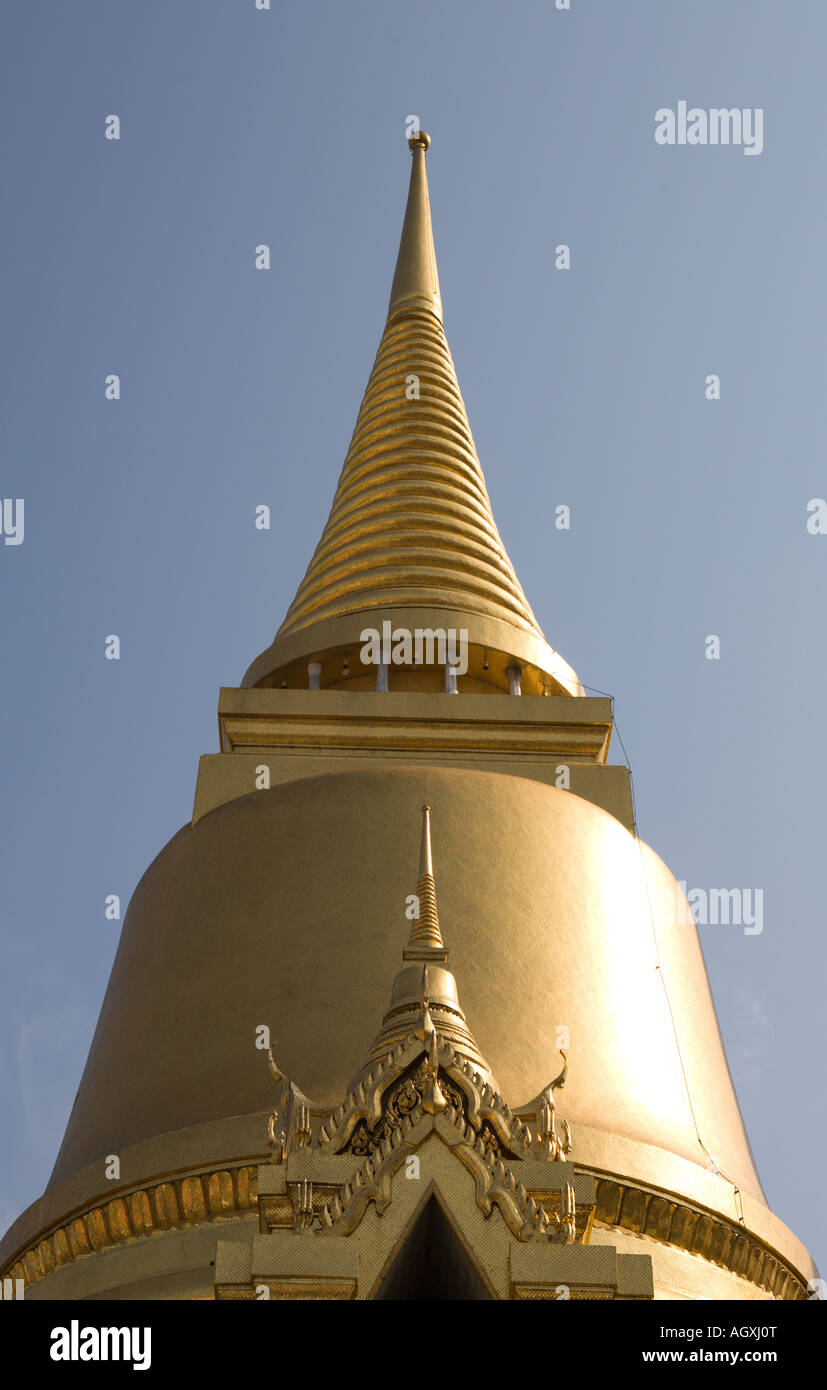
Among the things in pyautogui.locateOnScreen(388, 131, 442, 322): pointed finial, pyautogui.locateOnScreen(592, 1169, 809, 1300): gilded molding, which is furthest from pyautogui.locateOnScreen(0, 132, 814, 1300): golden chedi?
pyautogui.locateOnScreen(388, 131, 442, 322): pointed finial

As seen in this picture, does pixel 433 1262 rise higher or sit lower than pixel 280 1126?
lower

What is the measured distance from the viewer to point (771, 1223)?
1567 cm

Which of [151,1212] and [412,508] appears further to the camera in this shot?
[412,508]

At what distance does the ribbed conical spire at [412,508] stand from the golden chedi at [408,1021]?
102 millimetres

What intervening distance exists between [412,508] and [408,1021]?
11.5 metres

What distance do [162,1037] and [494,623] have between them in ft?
22.6

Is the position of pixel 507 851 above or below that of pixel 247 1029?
above

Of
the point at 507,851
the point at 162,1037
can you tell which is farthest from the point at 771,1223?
the point at 162,1037

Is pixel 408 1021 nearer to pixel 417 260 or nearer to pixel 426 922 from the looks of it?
pixel 426 922

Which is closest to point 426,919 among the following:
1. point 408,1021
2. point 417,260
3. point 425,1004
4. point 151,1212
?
point 408,1021

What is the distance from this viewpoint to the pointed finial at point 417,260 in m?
28.4

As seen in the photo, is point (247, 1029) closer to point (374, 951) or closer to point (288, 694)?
point (374, 951)

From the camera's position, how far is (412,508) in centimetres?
2366
